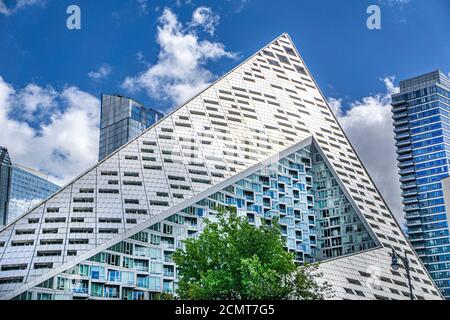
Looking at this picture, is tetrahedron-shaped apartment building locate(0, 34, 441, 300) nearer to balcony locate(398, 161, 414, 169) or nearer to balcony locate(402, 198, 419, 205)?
balcony locate(398, 161, 414, 169)

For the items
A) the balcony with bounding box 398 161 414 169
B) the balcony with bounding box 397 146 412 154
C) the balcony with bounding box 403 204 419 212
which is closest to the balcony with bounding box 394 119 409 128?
the balcony with bounding box 397 146 412 154

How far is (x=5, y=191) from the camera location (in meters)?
14.3

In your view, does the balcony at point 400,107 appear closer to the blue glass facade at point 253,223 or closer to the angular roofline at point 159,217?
the blue glass facade at point 253,223

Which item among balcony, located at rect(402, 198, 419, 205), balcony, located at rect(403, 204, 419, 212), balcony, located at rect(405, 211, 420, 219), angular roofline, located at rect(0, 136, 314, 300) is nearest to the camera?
angular roofline, located at rect(0, 136, 314, 300)

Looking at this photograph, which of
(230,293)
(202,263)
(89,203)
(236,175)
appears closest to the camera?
(230,293)

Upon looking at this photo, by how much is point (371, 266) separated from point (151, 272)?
13464 mm

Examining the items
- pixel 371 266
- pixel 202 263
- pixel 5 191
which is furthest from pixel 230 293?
pixel 371 266

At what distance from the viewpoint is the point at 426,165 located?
73.8 metres

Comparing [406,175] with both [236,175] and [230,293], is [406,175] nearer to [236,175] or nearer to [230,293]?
[236,175]

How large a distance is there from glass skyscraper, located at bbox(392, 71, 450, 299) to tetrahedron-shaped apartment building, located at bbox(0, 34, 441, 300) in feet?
62.8

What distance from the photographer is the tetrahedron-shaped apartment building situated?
1212 inches

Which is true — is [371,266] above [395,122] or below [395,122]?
below

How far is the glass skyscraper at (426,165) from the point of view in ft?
209
